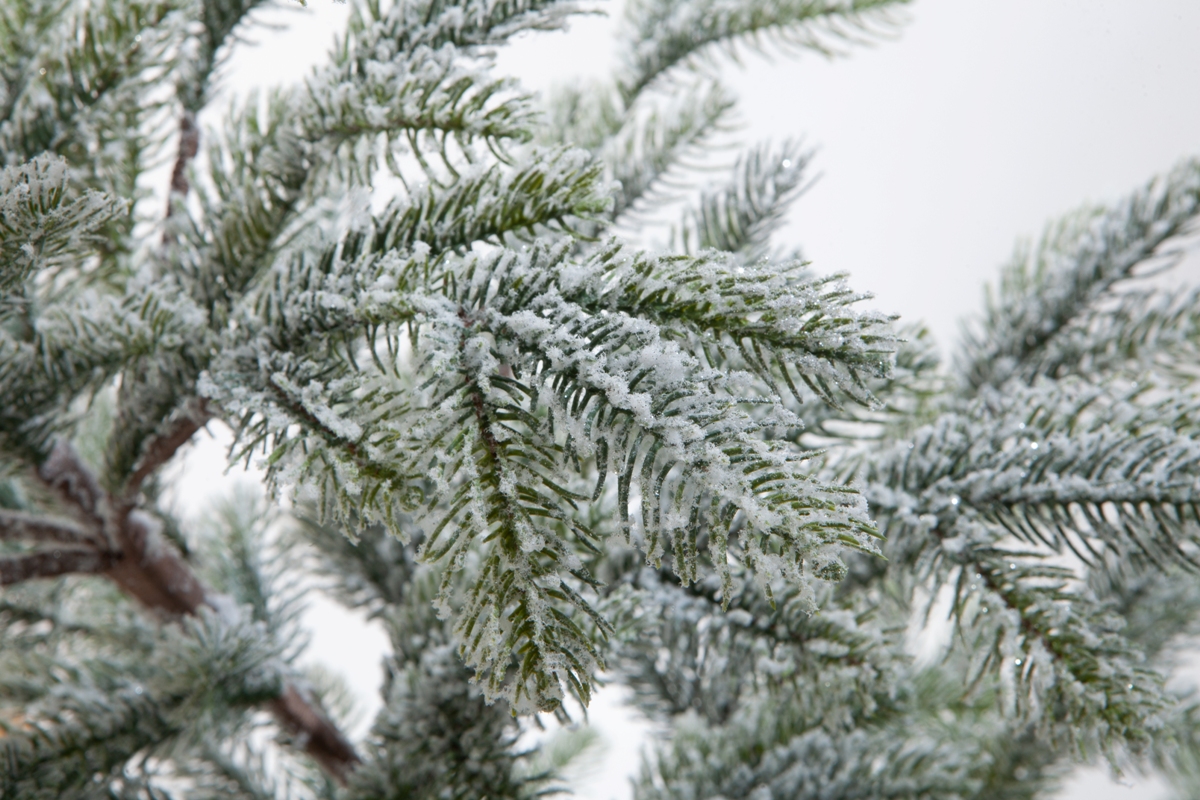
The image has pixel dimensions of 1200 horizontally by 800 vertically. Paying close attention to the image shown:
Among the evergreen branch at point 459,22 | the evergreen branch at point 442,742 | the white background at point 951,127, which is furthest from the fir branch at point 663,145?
the evergreen branch at point 442,742

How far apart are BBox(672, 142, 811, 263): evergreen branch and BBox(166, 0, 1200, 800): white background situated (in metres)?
0.10

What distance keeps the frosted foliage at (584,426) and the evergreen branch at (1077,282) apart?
389mm

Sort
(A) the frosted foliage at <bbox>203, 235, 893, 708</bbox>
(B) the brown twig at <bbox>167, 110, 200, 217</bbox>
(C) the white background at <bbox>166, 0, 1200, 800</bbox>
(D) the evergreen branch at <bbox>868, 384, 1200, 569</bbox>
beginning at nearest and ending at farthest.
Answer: (A) the frosted foliage at <bbox>203, 235, 893, 708</bbox> → (D) the evergreen branch at <bbox>868, 384, 1200, 569</bbox> → (B) the brown twig at <bbox>167, 110, 200, 217</bbox> → (C) the white background at <bbox>166, 0, 1200, 800</bbox>

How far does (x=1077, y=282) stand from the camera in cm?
55

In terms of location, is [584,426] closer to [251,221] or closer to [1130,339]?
[251,221]

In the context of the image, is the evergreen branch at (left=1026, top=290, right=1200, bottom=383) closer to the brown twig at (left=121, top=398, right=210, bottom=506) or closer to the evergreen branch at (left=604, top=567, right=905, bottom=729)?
the evergreen branch at (left=604, top=567, right=905, bottom=729)

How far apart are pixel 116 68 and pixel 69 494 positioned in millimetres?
235

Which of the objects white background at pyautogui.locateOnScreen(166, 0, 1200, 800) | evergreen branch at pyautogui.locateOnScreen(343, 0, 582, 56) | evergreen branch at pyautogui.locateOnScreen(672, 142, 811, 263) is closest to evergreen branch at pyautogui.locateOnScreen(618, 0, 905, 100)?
white background at pyautogui.locateOnScreen(166, 0, 1200, 800)

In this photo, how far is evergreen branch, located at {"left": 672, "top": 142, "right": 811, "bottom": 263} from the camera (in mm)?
494

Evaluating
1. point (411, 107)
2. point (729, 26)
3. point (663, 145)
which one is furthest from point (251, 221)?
point (729, 26)

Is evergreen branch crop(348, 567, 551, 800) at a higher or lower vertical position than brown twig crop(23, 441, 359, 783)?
Answer: lower

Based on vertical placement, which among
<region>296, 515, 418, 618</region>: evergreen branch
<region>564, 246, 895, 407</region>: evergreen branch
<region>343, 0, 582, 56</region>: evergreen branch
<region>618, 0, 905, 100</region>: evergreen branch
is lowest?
<region>564, 246, 895, 407</region>: evergreen branch

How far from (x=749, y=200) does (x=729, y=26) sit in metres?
0.23

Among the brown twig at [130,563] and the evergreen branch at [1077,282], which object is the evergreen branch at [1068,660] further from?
the brown twig at [130,563]
